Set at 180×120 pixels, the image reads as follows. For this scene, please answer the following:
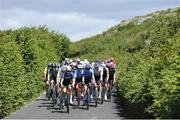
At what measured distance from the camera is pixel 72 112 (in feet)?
69.4

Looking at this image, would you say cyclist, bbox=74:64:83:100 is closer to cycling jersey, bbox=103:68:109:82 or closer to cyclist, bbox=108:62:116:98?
cycling jersey, bbox=103:68:109:82

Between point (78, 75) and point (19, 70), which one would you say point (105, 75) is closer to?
point (78, 75)

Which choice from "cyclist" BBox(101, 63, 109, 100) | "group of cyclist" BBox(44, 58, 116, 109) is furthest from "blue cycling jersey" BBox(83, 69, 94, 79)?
"cyclist" BBox(101, 63, 109, 100)

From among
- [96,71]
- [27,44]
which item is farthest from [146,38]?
[96,71]

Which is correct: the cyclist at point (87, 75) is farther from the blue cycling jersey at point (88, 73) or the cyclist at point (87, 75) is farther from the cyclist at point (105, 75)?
the cyclist at point (105, 75)

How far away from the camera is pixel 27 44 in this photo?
3253cm

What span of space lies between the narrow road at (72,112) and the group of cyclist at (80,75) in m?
0.82

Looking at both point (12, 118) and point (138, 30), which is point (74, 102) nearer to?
point (12, 118)

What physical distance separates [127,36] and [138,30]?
6.18 ft

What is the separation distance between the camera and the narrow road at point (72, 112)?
19.6 m

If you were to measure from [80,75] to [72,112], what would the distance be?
7.14ft

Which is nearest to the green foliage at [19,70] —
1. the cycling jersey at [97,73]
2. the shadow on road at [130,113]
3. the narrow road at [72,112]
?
the narrow road at [72,112]

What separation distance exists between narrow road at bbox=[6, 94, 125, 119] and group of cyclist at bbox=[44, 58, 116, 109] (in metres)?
0.82

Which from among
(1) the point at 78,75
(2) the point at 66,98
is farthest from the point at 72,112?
(1) the point at 78,75
